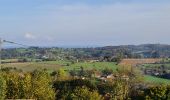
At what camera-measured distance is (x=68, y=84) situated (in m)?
79.4

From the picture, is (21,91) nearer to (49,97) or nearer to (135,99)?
(49,97)

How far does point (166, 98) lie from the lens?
5372 cm

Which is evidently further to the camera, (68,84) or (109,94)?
(68,84)

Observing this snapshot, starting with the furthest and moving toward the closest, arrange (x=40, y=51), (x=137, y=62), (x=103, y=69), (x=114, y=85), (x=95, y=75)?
(x=40, y=51) → (x=137, y=62) → (x=103, y=69) → (x=95, y=75) → (x=114, y=85)

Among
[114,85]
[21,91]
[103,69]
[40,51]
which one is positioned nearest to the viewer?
[21,91]

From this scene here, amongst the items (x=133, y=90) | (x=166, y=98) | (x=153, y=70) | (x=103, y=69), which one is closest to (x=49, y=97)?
(x=166, y=98)

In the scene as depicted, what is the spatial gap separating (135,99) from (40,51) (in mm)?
136024

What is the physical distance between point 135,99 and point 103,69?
54226 millimetres

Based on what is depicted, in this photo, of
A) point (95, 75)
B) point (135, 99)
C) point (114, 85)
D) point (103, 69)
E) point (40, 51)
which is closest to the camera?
point (135, 99)

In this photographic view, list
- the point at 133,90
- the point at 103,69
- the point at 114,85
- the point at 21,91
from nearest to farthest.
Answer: the point at 21,91
the point at 114,85
the point at 133,90
the point at 103,69

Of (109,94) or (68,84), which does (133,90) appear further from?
(68,84)

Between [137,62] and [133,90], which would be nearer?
[133,90]

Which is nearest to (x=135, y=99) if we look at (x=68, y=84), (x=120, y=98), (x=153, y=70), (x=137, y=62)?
(x=120, y=98)

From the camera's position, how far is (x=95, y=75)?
10894cm
